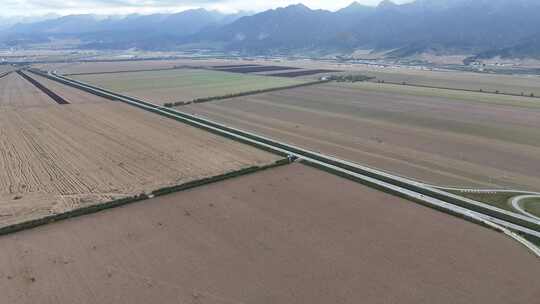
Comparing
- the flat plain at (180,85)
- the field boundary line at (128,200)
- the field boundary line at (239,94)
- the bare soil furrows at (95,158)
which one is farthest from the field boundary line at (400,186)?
the flat plain at (180,85)

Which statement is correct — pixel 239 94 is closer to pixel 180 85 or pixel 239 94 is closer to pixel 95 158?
pixel 180 85

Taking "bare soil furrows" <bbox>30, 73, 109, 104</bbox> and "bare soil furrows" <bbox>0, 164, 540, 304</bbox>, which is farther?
"bare soil furrows" <bbox>30, 73, 109, 104</bbox>

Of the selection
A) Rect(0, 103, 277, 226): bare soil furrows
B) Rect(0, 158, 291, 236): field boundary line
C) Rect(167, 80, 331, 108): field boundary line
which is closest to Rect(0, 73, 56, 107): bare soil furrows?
Rect(0, 103, 277, 226): bare soil furrows

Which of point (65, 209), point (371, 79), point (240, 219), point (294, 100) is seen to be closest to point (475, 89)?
point (371, 79)

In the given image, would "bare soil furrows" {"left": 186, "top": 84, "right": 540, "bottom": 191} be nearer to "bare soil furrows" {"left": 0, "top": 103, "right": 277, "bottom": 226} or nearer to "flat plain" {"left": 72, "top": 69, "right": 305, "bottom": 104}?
"bare soil furrows" {"left": 0, "top": 103, "right": 277, "bottom": 226}

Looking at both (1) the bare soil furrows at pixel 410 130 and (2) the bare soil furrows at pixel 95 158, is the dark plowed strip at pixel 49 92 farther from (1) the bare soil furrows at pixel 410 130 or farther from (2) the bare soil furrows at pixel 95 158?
(1) the bare soil furrows at pixel 410 130

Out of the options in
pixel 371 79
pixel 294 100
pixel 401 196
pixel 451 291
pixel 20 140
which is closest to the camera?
pixel 451 291

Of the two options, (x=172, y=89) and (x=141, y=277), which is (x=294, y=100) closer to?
(x=172, y=89)
